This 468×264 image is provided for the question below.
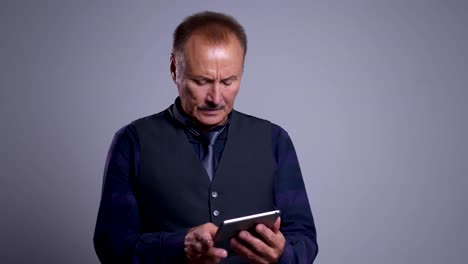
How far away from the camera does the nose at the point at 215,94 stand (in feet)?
6.12

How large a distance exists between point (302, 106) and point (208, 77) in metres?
1.34

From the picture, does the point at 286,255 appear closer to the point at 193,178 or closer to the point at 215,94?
the point at 193,178

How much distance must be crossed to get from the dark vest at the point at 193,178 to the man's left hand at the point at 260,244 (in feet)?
0.78

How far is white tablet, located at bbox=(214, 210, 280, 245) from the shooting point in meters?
1.49

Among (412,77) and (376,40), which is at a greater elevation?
(376,40)

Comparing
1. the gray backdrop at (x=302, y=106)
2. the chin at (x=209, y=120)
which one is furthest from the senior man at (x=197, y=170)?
the gray backdrop at (x=302, y=106)

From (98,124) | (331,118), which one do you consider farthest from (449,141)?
(98,124)

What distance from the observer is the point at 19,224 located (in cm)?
288

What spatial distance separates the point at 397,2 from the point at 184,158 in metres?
1.75

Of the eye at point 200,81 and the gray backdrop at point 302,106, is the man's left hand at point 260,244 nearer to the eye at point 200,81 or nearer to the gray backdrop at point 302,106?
the eye at point 200,81

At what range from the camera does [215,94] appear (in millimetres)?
1867

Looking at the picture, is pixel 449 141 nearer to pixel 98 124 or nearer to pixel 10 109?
pixel 98 124

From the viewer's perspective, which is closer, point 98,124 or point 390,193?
point 98,124

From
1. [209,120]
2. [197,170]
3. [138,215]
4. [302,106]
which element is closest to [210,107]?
[209,120]
